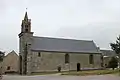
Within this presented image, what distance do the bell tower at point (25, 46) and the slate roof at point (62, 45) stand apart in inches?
73.3

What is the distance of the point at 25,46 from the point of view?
81188 millimetres

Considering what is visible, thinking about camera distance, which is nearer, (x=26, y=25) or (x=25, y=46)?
(x=25, y=46)

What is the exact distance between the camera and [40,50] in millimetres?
80625

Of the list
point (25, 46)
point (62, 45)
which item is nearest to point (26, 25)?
point (25, 46)

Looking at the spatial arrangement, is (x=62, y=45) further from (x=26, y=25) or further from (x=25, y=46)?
(x=26, y=25)

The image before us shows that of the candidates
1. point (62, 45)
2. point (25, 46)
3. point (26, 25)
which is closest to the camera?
point (25, 46)

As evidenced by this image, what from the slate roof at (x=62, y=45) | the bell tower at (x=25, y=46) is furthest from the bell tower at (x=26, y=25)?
the slate roof at (x=62, y=45)

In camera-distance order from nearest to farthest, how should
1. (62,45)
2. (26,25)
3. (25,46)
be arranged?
(25,46) → (26,25) → (62,45)

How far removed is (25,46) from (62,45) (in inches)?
514

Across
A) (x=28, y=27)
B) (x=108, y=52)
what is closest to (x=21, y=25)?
(x=28, y=27)

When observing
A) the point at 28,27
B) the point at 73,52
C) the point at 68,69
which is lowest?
the point at 68,69

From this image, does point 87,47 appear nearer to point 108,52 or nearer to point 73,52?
point 73,52

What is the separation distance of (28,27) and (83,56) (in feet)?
68.4

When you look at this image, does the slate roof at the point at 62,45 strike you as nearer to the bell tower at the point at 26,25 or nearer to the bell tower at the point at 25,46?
the bell tower at the point at 25,46
